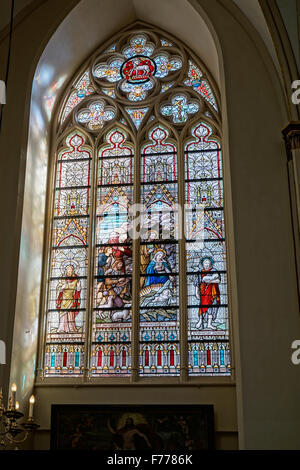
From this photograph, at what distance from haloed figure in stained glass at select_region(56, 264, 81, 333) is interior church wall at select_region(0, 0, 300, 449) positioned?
0.42 meters

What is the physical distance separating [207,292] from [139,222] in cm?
163

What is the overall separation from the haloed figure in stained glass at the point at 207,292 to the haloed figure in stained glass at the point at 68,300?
1.93 metres

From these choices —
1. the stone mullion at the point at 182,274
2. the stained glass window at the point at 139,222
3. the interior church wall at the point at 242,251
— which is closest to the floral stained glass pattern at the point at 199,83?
the stained glass window at the point at 139,222

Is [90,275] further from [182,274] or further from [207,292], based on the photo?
[207,292]

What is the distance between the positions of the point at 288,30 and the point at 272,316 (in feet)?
14.1

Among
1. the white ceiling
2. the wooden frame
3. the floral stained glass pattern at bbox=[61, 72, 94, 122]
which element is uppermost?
the white ceiling

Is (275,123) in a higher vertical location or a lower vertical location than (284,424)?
higher

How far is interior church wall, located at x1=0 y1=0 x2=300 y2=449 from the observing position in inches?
346

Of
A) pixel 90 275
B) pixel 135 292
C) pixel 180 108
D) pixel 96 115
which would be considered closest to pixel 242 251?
pixel 135 292

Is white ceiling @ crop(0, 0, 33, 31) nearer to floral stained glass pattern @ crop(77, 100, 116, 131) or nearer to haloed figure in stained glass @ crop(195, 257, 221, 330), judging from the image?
floral stained glass pattern @ crop(77, 100, 116, 131)

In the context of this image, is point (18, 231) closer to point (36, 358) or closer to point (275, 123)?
point (36, 358)

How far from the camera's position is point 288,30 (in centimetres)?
1019

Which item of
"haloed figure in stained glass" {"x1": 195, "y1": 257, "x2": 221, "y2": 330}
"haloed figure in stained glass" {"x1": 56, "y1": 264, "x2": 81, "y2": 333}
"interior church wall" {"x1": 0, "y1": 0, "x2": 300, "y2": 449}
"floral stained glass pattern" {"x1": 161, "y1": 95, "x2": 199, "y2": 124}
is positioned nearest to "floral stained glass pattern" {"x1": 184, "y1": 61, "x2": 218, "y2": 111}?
"floral stained glass pattern" {"x1": 161, "y1": 95, "x2": 199, "y2": 124}
